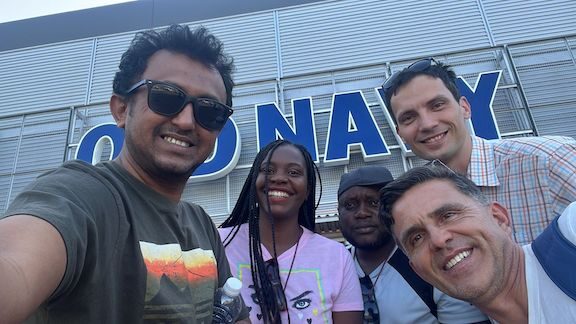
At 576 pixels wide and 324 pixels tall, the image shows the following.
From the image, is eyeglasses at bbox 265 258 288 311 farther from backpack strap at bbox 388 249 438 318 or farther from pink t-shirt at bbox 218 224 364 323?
backpack strap at bbox 388 249 438 318

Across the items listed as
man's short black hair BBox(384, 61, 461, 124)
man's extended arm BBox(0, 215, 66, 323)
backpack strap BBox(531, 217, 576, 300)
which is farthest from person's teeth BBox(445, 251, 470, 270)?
man's extended arm BBox(0, 215, 66, 323)

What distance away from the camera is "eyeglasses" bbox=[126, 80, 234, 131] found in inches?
55.5

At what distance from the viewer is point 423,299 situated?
1900mm

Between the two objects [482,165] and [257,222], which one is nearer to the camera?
[482,165]

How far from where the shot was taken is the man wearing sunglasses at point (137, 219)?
83 centimetres

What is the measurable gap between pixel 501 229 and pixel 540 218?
11.4 inches

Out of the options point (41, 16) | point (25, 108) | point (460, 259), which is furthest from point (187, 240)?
point (41, 16)

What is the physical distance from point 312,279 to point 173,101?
1184mm

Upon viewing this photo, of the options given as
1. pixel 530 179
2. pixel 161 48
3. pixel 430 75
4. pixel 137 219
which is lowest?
pixel 137 219

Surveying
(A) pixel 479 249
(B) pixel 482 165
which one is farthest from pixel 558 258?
(B) pixel 482 165

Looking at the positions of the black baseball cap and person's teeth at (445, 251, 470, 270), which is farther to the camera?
the black baseball cap

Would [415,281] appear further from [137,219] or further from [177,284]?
[137,219]

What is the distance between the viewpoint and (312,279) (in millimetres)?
1942

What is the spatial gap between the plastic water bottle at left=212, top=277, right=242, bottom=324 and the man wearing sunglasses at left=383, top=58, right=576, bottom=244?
54.6 inches
